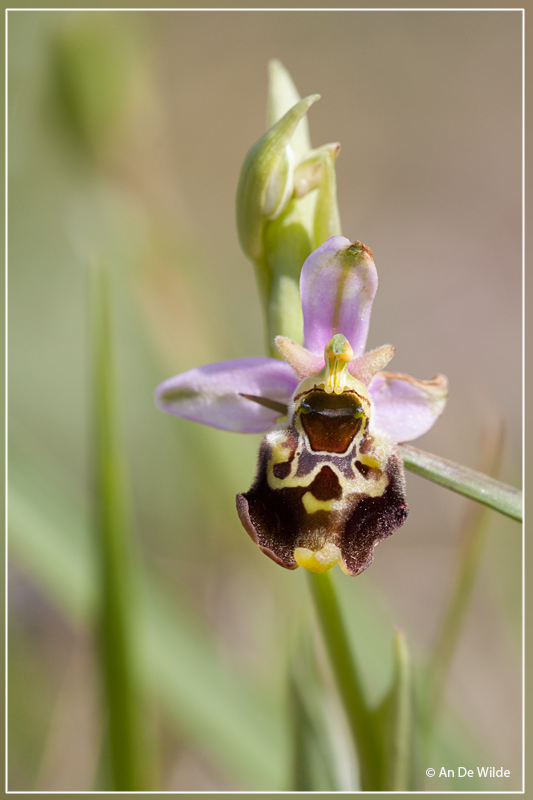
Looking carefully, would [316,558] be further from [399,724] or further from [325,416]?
[399,724]

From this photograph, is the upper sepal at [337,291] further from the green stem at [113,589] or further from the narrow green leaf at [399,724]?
the narrow green leaf at [399,724]

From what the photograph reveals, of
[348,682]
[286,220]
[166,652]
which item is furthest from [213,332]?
[348,682]

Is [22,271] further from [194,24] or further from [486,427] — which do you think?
[486,427]

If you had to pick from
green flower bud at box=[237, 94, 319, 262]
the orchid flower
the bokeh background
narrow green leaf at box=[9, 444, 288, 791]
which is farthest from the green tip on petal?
narrow green leaf at box=[9, 444, 288, 791]

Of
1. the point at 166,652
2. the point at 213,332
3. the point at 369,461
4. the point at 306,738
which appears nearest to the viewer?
the point at 369,461

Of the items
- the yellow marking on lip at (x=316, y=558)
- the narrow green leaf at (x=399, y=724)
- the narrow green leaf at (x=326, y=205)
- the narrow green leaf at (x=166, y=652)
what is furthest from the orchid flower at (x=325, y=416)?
the narrow green leaf at (x=166, y=652)

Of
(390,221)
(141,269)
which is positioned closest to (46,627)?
(141,269)
